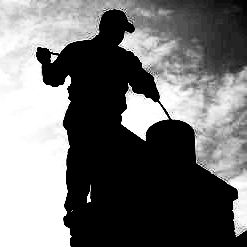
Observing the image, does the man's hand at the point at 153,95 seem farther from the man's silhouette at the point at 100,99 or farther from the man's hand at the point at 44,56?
the man's hand at the point at 44,56

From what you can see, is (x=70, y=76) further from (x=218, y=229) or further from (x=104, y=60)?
(x=218, y=229)

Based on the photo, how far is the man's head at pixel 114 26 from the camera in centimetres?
471

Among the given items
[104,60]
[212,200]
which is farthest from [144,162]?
[104,60]

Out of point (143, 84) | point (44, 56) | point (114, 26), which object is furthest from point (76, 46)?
point (143, 84)

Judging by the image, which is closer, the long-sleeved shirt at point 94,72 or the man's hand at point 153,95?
the long-sleeved shirt at point 94,72

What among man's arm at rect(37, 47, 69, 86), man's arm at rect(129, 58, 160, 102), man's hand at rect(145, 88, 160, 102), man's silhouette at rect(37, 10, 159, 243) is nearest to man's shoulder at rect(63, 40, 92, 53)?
man's silhouette at rect(37, 10, 159, 243)

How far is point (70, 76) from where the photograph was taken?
4727mm

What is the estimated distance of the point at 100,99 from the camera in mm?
4535

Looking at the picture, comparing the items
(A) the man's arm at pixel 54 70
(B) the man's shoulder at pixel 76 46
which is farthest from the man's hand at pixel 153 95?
(A) the man's arm at pixel 54 70

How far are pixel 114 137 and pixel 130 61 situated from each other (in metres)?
1.10

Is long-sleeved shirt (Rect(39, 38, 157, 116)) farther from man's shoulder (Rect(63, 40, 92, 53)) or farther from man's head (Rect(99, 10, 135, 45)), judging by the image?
man's head (Rect(99, 10, 135, 45))

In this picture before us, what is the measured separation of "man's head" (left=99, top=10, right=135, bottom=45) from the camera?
4715 mm

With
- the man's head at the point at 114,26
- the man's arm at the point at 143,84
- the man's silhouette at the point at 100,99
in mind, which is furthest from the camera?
the man's arm at the point at 143,84

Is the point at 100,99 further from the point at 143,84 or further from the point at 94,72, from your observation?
the point at 143,84
